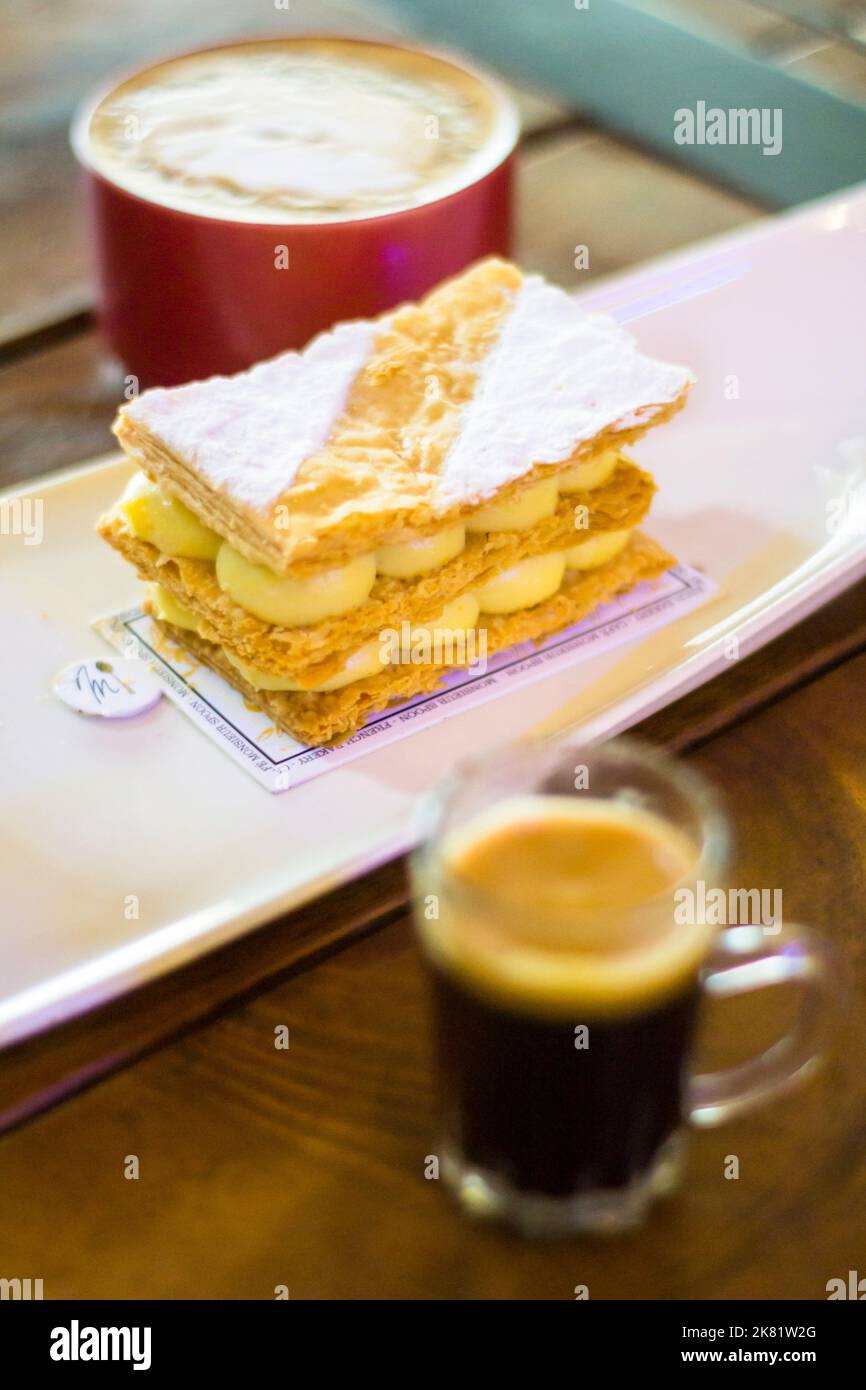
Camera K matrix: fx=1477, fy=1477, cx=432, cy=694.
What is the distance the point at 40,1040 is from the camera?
0.90 meters

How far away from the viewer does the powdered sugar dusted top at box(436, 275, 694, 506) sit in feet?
3.73

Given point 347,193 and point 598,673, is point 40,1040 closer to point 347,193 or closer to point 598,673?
point 598,673

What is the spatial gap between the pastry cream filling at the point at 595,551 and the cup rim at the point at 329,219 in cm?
37

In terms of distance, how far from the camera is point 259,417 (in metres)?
1.16

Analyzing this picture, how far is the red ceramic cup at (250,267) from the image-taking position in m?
1.35

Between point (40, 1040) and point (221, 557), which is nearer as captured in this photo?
point (40, 1040)

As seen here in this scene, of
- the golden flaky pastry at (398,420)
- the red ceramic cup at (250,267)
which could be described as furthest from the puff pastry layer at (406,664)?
the red ceramic cup at (250,267)

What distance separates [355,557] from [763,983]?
455 millimetres

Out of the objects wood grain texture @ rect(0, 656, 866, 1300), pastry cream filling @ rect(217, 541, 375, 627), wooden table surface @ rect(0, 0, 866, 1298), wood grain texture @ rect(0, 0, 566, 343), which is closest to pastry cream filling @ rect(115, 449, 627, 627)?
pastry cream filling @ rect(217, 541, 375, 627)

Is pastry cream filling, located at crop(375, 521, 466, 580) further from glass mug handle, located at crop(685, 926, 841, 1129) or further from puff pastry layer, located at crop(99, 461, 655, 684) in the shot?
glass mug handle, located at crop(685, 926, 841, 1129)

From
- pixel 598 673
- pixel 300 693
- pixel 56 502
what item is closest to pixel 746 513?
pixel 598 673

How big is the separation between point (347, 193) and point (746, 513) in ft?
1.59

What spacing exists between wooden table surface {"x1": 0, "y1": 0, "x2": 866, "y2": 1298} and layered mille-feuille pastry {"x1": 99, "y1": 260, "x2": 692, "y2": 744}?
0.60 ft
